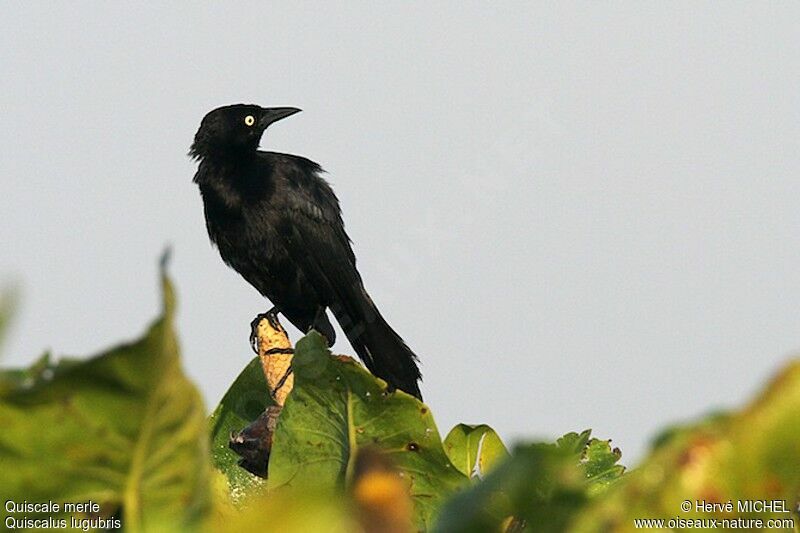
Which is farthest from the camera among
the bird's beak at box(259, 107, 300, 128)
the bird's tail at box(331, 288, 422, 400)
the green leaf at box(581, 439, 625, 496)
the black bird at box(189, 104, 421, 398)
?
the bird's beak at box(259, 107, 300, 128)

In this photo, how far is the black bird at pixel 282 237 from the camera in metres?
8.84

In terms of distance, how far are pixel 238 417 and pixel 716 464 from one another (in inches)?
93.9

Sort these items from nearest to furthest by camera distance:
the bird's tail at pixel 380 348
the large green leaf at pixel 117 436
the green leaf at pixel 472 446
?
the large green leaf at pixel 117 436 < the green leaf at pixel 472 446 < the bird's tail at pixel 380 348

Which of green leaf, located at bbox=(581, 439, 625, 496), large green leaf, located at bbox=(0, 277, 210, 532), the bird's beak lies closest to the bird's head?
the bird's beak

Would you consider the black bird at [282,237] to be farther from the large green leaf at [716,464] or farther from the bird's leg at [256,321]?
the large green leaf at [716,464]

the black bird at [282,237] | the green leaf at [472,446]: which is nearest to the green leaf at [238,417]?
the green leaf at [472,446]

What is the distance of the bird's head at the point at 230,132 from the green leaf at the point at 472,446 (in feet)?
23.1

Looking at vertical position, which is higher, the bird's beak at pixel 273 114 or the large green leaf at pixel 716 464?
the bird's beak at pixel 273 114

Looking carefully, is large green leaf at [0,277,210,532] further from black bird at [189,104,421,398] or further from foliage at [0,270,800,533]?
black bird at [189,104,421,398]

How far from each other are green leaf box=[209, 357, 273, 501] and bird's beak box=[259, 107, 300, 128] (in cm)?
647

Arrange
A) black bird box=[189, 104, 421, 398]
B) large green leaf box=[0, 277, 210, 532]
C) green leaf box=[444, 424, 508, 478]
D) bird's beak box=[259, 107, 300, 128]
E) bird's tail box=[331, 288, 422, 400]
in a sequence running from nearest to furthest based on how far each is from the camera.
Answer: large green leaf box=[0, 277, 210, 532], green leaf box=[444, 424, 508, 478], bird's tail box=[331, 288, 422, 400], black bird box=[189, 104, 421, 398], bird's beak box=[259, 107, 300, 128]

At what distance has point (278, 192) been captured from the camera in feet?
29.8

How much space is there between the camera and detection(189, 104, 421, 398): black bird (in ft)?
29.0

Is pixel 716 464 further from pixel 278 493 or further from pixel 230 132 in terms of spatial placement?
pixel 230 132
